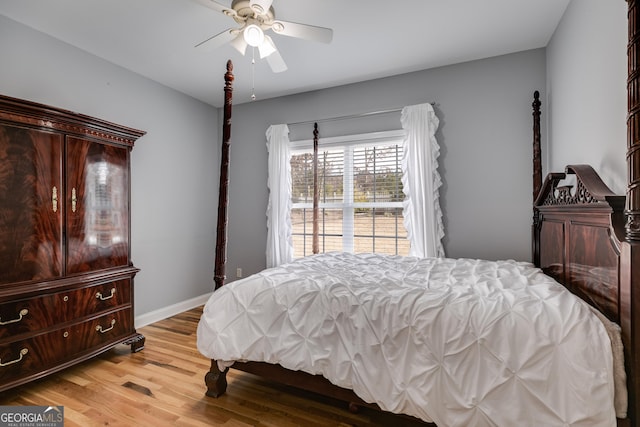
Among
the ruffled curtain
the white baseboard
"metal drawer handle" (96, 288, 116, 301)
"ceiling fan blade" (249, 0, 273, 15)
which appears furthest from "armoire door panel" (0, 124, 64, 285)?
the ruffled curtain

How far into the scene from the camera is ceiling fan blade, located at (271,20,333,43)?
6.61ft

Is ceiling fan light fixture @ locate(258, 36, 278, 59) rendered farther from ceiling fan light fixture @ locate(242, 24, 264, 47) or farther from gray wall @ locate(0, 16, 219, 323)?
gray wall @ locate(0, 16, 219, 323)

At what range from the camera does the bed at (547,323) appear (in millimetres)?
1151

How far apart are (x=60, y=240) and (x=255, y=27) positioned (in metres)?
2.00

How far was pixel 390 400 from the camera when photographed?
4.85 feet

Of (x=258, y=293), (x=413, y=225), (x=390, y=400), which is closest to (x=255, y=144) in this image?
(x=413, y=225)

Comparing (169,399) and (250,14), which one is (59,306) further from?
(250,14)

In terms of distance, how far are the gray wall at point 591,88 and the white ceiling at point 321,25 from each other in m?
0.33

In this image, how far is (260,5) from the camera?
1.82 metres

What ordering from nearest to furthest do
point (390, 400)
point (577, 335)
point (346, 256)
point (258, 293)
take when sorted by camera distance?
point (577, 335)
point (390, 400)
point (258, 293)
point (346, 256)

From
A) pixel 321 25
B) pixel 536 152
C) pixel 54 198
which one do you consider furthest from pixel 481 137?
pixel 54 198

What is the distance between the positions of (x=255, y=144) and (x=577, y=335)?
149 inches

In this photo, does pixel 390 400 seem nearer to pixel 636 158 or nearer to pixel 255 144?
pixel 636 158

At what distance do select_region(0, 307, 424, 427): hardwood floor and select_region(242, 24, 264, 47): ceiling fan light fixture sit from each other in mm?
2300
